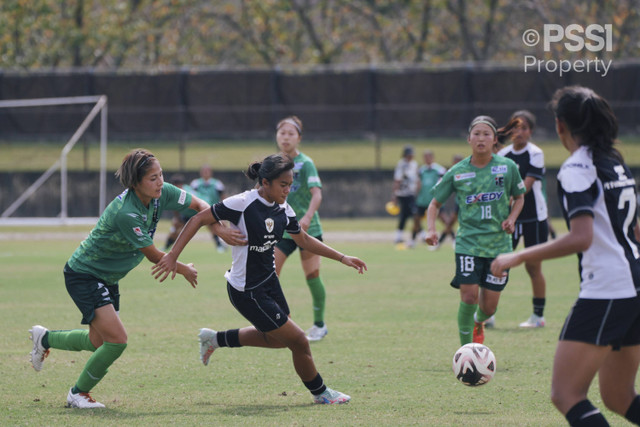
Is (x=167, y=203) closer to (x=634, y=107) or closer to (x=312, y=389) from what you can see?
(x=312, y=389)

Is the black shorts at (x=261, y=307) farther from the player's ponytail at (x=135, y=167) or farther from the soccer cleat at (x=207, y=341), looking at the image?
the player's ponytail at (x=135, y=167)

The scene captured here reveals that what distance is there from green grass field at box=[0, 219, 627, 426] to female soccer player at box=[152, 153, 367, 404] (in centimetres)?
44

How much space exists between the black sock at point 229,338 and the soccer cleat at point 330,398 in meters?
0.78

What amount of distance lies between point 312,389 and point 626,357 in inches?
92.9

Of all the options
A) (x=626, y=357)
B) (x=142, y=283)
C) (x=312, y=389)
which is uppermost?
(x=626, y=357)

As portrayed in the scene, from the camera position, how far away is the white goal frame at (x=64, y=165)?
2238 cm

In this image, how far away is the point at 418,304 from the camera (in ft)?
34.8

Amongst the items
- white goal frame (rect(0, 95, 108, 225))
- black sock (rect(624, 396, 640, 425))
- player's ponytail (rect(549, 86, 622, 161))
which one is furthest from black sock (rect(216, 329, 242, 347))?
white goal frame (rect(0, 95, 108, 225))

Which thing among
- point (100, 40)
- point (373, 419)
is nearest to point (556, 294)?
point (373, 419)

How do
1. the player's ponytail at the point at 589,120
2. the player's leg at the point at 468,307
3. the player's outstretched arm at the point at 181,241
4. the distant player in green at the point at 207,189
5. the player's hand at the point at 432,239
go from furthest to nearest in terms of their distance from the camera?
the distant player in green at the point at 207,189
the player's leg at the point at 468,307
the player's hand at the point at 432,239
the player's outstretched arm at the point at 181,241
the player's ponytail at the point at 589,120

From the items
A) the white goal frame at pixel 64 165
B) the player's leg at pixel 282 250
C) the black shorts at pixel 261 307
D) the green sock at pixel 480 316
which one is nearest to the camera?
the black shorts at pixel 261 307

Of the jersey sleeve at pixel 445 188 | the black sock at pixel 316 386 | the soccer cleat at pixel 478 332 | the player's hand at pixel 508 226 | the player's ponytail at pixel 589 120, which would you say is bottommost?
the soccer cleat at pixel 478 332

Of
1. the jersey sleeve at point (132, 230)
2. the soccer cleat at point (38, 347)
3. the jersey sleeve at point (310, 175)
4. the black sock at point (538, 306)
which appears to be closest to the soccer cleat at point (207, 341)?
the jersey sleeve at point (132, 230)

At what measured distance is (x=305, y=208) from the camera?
880cm
